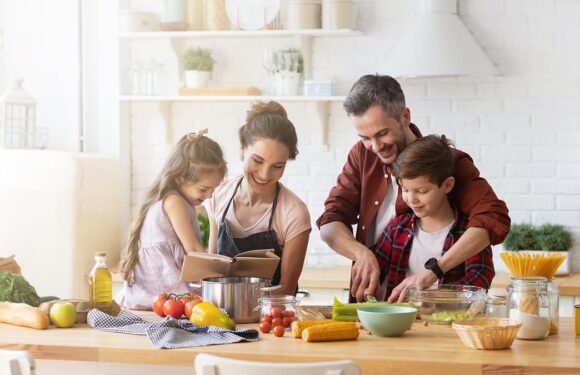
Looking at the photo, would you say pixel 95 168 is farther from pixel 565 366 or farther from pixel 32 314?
pixel 565 366

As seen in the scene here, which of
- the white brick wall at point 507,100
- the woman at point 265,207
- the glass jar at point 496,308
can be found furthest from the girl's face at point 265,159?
the white brick wall at point 507,100

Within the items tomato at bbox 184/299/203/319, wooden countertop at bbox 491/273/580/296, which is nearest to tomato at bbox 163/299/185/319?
tomato at bbox 184/299/203/319

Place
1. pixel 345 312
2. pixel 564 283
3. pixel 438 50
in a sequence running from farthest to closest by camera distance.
→ 1. pixel 438 50
2. pixel 564 283
3. pixel 345 312

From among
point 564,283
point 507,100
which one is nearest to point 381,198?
point 564,283

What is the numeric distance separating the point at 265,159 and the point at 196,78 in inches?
90.0

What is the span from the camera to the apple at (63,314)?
2.91m

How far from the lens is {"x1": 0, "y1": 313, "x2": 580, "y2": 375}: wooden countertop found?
95.7 inches

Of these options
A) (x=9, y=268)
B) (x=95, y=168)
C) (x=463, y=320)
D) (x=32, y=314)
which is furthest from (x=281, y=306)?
(x=95, y=168)

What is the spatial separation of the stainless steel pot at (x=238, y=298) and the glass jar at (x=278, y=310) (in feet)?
0.12

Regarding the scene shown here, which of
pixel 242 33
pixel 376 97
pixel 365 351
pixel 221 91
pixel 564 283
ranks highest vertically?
pixel 242 33

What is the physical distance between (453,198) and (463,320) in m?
0.84

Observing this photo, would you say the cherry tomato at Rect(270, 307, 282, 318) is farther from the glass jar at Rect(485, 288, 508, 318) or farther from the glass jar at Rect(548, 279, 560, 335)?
the glass jar at Rect(548, 279, 560, 335)

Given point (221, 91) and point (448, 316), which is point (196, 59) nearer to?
point (221, 91)

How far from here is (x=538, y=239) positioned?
5.21 metres
